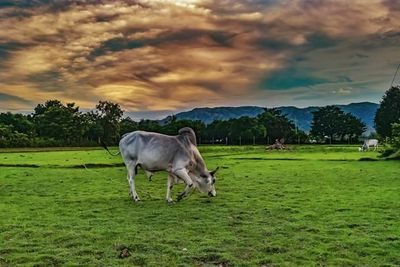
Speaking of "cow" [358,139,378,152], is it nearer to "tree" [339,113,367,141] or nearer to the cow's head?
the cow's head

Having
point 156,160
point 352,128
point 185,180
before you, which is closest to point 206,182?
point 185,180

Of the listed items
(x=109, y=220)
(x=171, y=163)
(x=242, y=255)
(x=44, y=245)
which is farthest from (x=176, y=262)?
(x=171, y=163)

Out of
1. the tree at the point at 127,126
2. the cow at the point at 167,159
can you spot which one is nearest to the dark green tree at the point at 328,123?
the tree at the point at 127,126

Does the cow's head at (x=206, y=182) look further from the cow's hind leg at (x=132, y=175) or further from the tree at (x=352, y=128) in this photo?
the tree at (x=352, y=128)

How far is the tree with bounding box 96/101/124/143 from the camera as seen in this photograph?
352 feet

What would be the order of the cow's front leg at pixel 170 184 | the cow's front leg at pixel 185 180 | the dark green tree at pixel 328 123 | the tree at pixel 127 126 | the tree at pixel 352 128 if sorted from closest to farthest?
the cow's front leg at pixel 185 180, the cow's front leg at pixel 170 184, the tree at pixel 352 128, the dark green tree at pixel 328 123, the tree at pixel 127 126

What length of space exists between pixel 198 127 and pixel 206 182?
8978 cm

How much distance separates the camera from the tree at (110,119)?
10717 centimetres

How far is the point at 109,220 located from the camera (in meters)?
10.2

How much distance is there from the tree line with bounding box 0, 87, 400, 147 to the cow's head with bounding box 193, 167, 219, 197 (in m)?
73.8

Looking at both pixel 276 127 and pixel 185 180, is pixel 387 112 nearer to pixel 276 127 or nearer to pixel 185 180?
pixel 276 127

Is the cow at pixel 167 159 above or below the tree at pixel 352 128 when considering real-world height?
below

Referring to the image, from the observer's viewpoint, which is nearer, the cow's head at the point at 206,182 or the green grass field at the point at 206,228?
the green grass field at the point at 206,228

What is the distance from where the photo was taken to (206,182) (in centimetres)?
1402
